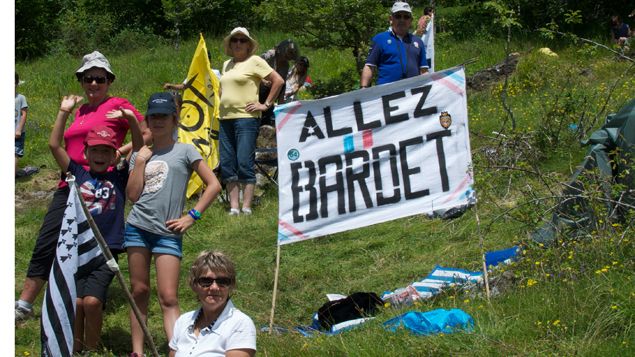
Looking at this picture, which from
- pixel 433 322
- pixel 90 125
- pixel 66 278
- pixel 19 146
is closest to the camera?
pixel 66 278

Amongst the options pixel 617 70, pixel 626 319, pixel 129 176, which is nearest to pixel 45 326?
pixel 129 176

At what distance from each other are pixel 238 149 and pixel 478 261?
325 cm

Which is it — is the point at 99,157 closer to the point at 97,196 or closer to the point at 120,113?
the point at 97,196

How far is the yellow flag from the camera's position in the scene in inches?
461

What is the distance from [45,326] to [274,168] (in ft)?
20.0

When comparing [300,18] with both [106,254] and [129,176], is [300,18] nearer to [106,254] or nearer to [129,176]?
[129,176]

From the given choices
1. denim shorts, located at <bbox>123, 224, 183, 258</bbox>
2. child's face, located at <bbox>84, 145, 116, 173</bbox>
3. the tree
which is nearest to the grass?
denim shorts, located at <bbox>123, 224, 183, 258</bbox>

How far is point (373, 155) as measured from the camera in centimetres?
746

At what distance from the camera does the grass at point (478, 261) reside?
5727 mm

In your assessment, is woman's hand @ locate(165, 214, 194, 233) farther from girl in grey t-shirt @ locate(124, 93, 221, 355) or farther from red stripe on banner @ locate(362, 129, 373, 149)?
red stripe on banner @ locate(362, 129, 373, 149)

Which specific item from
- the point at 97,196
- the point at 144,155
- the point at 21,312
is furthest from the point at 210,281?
the point at 21,312

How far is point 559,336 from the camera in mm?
5648

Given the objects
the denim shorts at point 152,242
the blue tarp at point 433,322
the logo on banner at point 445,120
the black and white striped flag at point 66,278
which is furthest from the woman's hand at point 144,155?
the logo on banner at point 445,120

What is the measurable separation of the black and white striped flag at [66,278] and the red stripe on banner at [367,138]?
90.3 inches
